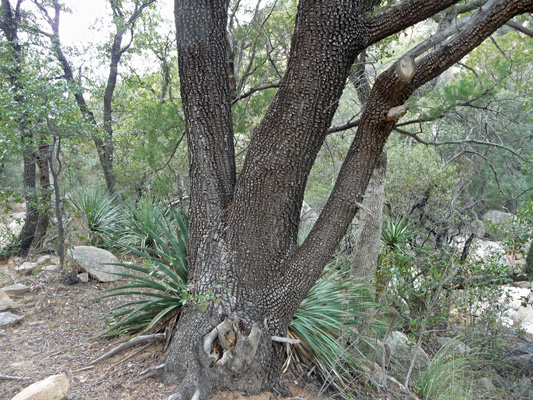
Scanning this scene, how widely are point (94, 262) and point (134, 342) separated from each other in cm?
273

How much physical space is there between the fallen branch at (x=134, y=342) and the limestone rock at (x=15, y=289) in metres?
2.55

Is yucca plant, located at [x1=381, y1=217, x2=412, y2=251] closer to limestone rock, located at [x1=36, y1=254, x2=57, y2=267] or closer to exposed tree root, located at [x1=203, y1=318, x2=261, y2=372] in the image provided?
exposed tree root, located at [x1=203, y1=318, x2=261, y2=372]

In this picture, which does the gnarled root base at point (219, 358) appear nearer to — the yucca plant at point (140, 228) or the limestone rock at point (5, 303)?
the limestone rock at point (5, 303)

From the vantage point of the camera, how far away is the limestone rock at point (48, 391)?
233 cm

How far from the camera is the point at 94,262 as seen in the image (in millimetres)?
5324

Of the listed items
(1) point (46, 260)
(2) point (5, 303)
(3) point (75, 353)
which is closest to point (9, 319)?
(2) point (5, 303)

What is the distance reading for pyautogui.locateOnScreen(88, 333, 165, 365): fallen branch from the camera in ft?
9.71

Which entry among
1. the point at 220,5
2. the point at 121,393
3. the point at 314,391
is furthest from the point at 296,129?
the point at 121,393

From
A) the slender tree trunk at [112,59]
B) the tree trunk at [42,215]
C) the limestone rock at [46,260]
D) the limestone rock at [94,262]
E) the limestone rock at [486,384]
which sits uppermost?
the slender tree trunk at [112,59]

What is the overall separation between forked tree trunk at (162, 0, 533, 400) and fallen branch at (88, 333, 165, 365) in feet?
1.05

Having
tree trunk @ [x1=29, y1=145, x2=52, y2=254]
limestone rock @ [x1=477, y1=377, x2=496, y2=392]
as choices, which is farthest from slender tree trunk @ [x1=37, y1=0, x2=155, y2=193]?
limestone rock @ [x1=477, y1=377, x2=496, y2=392]

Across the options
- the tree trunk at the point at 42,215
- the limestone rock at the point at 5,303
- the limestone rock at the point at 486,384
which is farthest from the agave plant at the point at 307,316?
the tree trunk at the point at 42,215

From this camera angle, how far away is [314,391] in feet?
9.42

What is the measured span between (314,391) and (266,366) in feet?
1.71
